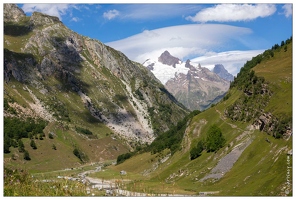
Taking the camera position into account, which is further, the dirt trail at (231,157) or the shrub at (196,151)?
the shrub at (196,151)

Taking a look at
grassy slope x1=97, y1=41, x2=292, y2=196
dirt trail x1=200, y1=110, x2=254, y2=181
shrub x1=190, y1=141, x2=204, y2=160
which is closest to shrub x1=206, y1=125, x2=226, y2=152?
grassy slope x1=97, y1=41, x2=292, y2=196

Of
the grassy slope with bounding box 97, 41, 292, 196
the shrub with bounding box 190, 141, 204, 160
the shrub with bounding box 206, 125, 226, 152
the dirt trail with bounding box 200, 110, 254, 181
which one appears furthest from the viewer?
the shrub with bounding box 190, 141, 204, 160

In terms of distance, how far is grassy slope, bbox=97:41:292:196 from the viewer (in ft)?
246

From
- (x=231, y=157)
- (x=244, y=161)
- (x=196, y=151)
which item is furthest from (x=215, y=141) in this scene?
(x=244, y=161)

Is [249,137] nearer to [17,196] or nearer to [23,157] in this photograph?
[17,196]

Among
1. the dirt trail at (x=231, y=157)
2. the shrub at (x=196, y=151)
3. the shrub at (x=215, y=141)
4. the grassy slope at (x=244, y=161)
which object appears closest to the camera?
the grassy slope at (x=244, y=161)

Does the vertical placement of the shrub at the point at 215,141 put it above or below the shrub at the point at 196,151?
above

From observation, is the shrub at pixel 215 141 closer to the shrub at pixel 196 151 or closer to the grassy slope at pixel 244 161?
the grassy slope at pixel 244 161

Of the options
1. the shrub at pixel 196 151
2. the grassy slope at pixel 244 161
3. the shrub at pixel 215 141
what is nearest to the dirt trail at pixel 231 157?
the grassy slope at pixel 244 161

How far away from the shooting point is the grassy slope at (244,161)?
→ 246 feet

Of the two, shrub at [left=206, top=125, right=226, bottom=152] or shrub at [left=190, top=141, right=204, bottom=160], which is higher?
shrub at [left=206, top=125, right=226, bottom=152]

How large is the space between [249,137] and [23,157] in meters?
127

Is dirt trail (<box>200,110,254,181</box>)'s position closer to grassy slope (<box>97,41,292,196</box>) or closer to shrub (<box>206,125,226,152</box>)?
grassy slope (<box>97,41,292,196</box>)

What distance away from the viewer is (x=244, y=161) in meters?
98.1
